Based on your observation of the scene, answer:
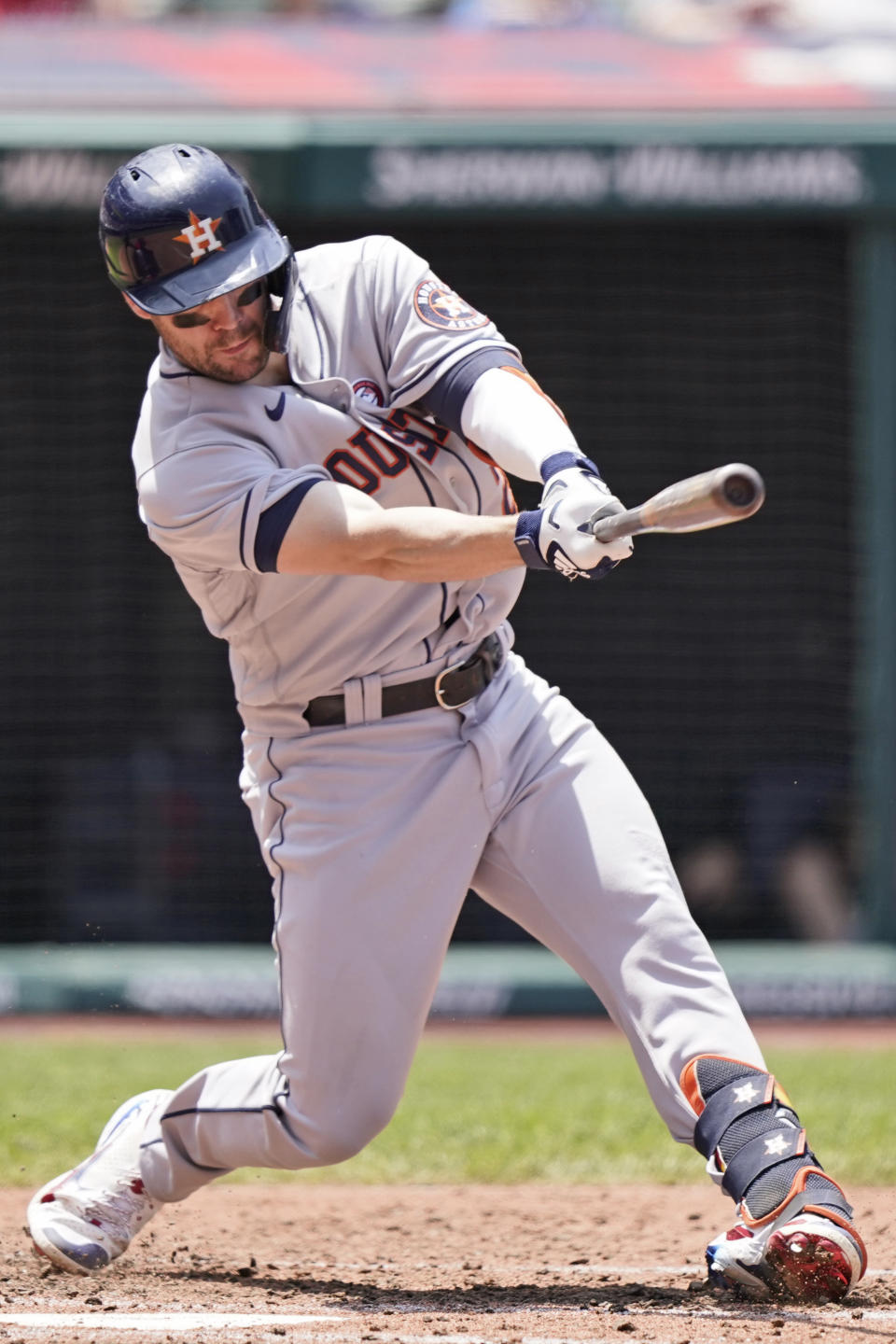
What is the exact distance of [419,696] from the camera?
2.84m

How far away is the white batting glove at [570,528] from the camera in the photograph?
93.8 inches

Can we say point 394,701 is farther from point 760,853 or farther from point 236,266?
point 760,853

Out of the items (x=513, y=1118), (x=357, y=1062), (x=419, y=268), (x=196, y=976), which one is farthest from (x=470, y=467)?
(x=196, y=976)

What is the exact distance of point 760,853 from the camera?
23.7 ft

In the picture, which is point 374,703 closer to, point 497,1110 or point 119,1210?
point 119,1210

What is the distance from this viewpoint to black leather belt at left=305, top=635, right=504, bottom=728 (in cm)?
283

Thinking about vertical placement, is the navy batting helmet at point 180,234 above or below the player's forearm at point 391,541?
above

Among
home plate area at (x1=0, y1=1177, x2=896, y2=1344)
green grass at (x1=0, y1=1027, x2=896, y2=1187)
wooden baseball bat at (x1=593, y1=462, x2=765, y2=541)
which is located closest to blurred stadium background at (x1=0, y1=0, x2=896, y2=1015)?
green grass at (x1=0, y1=1027, x2=896, y2=1187)

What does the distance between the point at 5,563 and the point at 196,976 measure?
206 centimetres

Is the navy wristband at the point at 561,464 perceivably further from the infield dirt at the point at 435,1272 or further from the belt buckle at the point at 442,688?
the infield dirt at the point at 435,1272

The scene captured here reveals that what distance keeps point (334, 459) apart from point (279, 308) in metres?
0.24

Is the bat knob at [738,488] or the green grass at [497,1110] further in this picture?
the green grass at [497,1110]

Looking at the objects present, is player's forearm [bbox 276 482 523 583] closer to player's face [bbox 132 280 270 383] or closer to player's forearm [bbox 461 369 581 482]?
player's forearm [bbox 461 369 581 482]

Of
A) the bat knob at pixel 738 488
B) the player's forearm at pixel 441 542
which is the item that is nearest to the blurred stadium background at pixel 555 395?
the player's forearm at pixel 441 542
